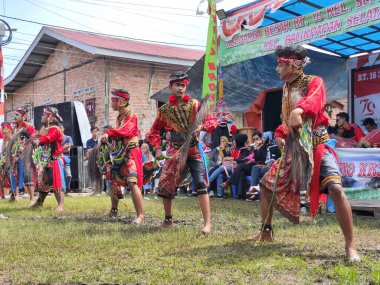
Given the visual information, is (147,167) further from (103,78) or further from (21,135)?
(103,78)

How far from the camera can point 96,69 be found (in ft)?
65.7

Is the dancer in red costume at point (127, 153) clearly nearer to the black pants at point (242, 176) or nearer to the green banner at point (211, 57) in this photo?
the black pants at point (242, 176)

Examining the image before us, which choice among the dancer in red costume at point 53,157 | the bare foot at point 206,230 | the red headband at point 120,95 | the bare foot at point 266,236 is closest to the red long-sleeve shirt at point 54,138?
the dancer in red costume at point 53,157

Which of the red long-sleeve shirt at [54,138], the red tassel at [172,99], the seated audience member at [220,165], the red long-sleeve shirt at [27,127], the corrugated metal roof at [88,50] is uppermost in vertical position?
the corrugated metal roof at [88,50]

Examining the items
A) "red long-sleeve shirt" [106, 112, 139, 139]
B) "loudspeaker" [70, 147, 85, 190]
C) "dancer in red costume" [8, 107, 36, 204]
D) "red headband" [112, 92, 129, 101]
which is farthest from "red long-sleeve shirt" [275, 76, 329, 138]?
"loudspeaker" [70, 147, 85, 190]

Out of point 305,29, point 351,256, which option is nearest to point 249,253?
point 351,256

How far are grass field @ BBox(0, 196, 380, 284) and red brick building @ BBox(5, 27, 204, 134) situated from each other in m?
12.8

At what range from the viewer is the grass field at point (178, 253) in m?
3.62

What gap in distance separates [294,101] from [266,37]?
6571 mm

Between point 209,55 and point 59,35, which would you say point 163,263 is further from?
point 59,35

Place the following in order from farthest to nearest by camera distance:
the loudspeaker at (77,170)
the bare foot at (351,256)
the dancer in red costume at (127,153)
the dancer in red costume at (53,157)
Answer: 1. the loudspeaker at (77,170)
2. the dancer in red costume at (53,157)
3. the dancer in red costume at (127,153)
4. the bare foot at (351,256)

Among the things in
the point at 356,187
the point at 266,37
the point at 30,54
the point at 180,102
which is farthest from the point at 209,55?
the point at 30,54

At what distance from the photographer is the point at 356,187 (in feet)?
26.8

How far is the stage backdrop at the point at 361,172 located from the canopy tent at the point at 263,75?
5939 mm
